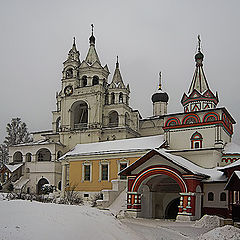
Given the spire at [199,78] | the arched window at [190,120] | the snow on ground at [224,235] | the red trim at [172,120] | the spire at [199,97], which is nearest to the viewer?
the snow on ground at [224,235]

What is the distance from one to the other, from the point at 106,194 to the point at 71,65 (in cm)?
2351

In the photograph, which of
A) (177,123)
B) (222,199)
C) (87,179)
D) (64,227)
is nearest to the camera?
(64,227)

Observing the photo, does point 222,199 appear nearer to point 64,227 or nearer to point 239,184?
point 239,184

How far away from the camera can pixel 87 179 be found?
30.4 meters

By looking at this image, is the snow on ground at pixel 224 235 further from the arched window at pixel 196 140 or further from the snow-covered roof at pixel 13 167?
the snow-covered roof at pixel 13 167

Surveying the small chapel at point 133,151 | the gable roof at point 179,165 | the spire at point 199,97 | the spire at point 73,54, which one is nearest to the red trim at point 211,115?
the small chapel at point 133,151

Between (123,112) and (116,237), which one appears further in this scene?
(123,112)

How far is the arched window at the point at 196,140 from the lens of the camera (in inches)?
1067

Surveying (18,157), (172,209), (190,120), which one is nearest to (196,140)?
(190,120)

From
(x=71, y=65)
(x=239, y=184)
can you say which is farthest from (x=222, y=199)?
(x=71, y=65)

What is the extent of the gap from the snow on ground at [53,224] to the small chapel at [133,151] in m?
7.24

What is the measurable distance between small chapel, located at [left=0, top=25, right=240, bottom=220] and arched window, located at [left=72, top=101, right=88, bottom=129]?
0.41 ft

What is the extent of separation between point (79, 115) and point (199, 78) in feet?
58.3

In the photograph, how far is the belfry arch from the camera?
42.1 m
